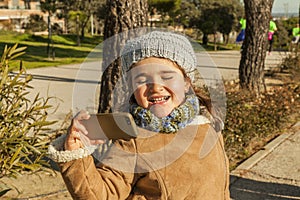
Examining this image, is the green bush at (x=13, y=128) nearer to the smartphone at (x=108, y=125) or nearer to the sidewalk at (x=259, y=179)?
the sidewalk at (x=259, y=179)

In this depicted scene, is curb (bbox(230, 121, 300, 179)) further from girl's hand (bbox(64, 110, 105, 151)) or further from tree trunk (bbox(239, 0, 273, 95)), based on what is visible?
girl's hand (bbox(64, 110, 105, 151))

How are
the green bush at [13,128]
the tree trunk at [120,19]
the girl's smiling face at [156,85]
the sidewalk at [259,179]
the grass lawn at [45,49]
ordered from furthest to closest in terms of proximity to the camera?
the grass lawn at [45,49]
the tree trunk at [120,19]
the sidewalk at [259,179]
the green bush at [13,128]
the girl's smiling face at [156,85]

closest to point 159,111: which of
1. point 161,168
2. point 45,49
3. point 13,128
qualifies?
point 161,168

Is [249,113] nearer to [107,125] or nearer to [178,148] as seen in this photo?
[178,148]

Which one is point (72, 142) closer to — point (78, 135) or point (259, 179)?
point (78, 135)

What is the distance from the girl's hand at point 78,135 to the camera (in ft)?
5.51

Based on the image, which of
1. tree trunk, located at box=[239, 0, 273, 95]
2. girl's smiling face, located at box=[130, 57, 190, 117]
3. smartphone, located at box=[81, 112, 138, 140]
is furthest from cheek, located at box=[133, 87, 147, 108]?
tree trunk, located at box=[239, 0, 273, 95]

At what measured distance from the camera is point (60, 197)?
16.5 ft

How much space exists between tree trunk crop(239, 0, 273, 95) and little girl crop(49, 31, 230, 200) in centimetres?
773

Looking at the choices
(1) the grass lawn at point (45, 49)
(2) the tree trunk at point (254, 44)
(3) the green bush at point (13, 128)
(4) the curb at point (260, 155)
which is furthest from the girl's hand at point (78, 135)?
(1) the grass lawn at point (45, 49)

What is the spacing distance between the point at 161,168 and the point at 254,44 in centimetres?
809

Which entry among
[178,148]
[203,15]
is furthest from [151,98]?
[203,15]

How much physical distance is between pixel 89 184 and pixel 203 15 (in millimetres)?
31534

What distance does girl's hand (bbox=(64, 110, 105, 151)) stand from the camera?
168cm
